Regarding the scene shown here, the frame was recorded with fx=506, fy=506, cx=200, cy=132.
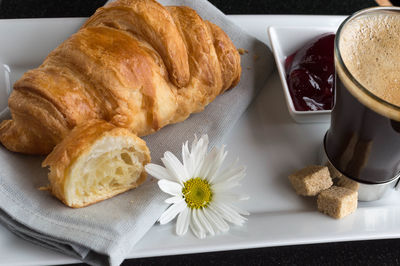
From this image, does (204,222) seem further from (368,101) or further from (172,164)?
(368,101)

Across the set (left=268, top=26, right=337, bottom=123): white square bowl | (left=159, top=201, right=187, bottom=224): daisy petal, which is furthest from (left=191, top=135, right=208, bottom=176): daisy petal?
(left=268, top=26, right=337, bottom=123): white square bowl

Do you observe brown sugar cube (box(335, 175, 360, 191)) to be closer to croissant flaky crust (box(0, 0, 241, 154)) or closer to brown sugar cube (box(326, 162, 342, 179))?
brown sugar cube (box(326, 162, 342, 179))

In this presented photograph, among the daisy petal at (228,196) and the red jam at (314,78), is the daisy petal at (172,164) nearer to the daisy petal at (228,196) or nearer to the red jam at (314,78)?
the daisy petal at (228,196)

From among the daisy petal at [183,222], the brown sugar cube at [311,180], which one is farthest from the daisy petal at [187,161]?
the brown sugar cube at [311,180]

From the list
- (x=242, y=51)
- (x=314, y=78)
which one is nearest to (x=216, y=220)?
(x=314, y=78)

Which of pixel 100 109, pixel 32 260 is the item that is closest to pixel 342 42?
pixel 100 109
